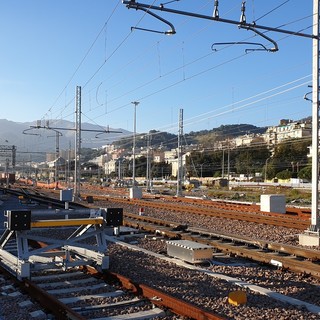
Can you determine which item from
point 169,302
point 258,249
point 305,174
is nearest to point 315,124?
point 258,249

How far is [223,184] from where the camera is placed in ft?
241

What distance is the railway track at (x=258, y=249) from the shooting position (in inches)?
389

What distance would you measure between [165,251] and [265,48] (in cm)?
708

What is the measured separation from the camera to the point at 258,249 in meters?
12.5

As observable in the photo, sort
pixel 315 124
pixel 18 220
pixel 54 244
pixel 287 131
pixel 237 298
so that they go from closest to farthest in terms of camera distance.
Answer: pixel 237 298, pixel 18 220, pixel 54 244, pixel 315 124, pixel 287 131

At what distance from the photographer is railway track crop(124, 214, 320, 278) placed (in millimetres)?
9876

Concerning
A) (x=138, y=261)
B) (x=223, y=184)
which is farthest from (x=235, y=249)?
(x=223, y=184)

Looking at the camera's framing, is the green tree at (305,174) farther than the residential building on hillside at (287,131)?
Yes

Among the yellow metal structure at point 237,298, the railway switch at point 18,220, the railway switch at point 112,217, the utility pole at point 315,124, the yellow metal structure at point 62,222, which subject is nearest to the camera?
the yellow metal structure at point 237,298

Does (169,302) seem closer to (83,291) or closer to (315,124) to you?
(83,291)

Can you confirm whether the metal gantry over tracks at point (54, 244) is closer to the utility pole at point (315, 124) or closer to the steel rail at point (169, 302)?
the steel rail at point (169, 302)

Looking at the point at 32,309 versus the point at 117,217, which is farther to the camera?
the point at 117,217

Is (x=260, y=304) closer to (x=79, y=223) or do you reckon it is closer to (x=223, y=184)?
(x=79, y=223)

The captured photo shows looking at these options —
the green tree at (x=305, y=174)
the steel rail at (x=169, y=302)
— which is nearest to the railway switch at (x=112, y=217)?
the steel rail at (x=169, y=302)
